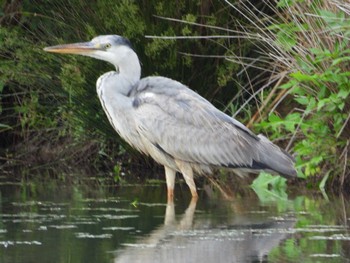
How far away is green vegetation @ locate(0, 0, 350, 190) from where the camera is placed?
9406 mm

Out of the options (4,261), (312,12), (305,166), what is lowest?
(4,261)

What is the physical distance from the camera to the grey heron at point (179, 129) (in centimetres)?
922

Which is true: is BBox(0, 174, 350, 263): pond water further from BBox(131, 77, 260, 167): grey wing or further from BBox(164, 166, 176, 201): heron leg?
BBox(131, 77, 260, 167): grey wing

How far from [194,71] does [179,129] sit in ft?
6.06

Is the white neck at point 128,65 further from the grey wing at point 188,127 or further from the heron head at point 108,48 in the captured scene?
the grey wing at point 188,127

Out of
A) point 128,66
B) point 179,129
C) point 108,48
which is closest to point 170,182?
point 179,129

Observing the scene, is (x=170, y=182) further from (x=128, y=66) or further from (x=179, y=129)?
(x=128, y=66)

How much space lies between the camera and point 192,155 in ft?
30.9

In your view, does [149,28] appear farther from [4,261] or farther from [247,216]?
[4,261]

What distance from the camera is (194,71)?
1112cm

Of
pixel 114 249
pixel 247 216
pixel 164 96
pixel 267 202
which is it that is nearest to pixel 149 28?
pixel 164 96

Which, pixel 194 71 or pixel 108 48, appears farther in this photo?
pixel 194 71

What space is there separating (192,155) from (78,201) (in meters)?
0.98

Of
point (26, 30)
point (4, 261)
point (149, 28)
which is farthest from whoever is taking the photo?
point (26, 30)
